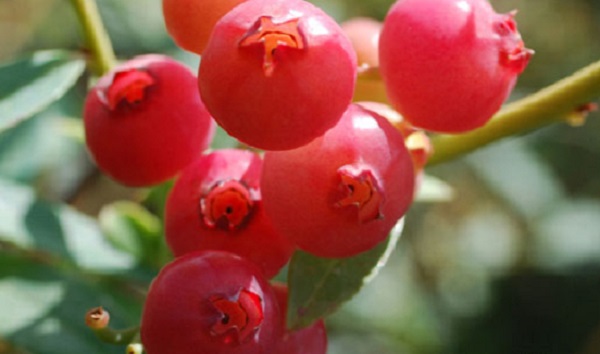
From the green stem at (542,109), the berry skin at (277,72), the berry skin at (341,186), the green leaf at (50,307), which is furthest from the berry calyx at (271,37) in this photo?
the green leaf at (50,307)

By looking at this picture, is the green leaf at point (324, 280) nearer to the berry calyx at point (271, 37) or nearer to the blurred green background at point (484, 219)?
the berry calyx at point (271, 37)

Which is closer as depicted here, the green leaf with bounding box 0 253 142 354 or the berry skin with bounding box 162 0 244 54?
the berry skin with bounding box 162 0 244 54

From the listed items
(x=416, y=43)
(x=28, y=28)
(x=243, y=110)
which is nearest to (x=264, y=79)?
(x=243, y=110)

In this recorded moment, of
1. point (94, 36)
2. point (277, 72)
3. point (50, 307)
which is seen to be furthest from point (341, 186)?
point (50, 307)

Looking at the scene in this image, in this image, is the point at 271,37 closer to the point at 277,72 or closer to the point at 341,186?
the point at 277,72

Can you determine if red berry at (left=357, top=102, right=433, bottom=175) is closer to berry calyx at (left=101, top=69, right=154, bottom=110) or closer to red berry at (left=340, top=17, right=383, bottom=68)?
red berry at (left=340, top=17, right=383, bottom=68)

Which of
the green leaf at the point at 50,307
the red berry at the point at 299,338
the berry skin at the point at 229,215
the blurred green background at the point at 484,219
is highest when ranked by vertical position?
the berry skin at the point at 229,215

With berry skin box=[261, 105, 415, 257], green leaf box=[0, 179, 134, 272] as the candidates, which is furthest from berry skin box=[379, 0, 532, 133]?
green leaf box=[0, 179, 134, 272]

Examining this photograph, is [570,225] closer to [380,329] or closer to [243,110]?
[380,329]

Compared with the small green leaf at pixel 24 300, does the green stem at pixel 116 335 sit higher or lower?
higher
